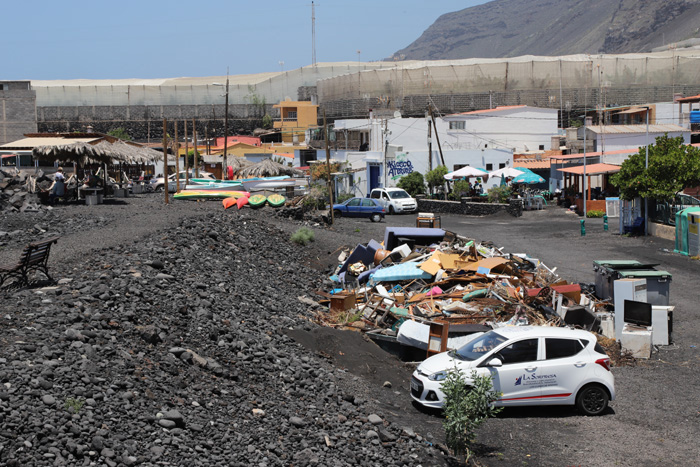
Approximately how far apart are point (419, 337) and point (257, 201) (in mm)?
19002

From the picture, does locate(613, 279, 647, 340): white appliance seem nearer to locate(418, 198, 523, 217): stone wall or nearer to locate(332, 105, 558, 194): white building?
locate(418, 198, 523, 217): stone wall

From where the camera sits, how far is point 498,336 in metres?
10.5

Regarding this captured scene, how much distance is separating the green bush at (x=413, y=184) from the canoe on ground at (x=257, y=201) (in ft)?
46.7

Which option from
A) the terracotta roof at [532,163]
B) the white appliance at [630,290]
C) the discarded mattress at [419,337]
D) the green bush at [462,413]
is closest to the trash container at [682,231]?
the white appliance at [630,290]

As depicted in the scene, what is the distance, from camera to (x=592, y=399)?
33.0 feet

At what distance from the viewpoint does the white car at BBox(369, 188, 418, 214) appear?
125ft

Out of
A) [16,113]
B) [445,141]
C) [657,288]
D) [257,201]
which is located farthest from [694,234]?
[16,113]

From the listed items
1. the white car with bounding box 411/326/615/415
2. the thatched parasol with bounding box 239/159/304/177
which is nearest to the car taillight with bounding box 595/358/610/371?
the white car with bounding box 411/326/615/415

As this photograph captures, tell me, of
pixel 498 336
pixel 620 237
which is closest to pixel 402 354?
pixel 498 336

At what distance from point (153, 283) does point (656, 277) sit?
9.42 metres

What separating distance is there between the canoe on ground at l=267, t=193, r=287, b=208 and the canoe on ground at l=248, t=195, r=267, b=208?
214 millimetres

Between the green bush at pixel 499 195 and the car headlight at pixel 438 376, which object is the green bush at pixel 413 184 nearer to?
the green bush at pixel 499 195

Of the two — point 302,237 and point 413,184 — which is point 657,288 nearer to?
point 302,237

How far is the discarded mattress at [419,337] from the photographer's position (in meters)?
12.2
